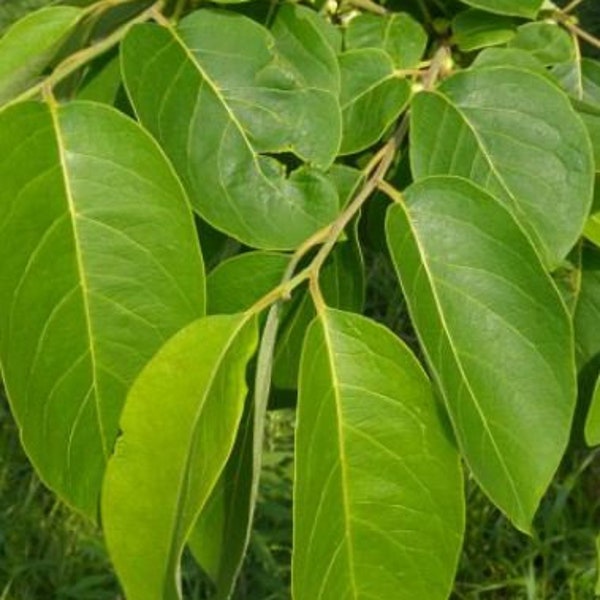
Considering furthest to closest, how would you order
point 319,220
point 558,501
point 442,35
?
point 558,501 < point 442,35 < point 319,220

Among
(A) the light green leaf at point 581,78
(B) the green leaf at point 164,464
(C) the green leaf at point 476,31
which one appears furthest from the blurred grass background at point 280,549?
(B) the green leaf at point 164,464

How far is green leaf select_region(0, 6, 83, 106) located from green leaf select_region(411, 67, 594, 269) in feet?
0.79

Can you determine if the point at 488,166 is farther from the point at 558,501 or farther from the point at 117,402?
the point at 558,501

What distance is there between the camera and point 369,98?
3.05 ft

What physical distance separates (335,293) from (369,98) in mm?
148

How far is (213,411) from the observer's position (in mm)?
718

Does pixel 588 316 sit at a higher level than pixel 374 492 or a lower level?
lower

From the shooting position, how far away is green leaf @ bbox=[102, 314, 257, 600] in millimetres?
690

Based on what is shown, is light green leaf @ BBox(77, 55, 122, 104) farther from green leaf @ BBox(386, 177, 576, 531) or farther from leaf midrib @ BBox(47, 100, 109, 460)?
green leaf @ BBox(386, 177, 576, 531)

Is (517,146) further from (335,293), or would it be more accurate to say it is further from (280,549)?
(280,549)

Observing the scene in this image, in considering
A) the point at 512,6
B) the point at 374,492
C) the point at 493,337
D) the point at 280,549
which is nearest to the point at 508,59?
the point at 512,6

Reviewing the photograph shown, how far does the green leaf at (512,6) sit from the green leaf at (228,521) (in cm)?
35

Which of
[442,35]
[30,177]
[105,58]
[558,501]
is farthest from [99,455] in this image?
[558,501]

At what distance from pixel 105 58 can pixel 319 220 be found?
19 centimetres
